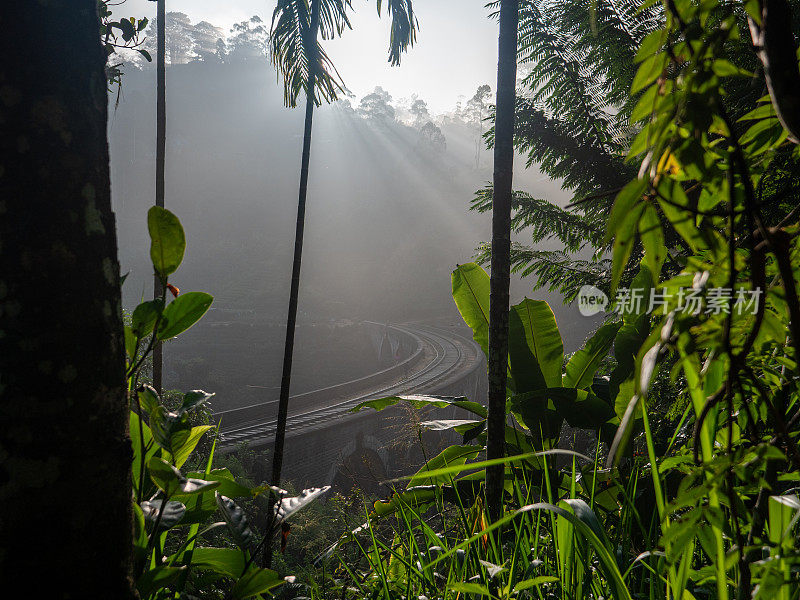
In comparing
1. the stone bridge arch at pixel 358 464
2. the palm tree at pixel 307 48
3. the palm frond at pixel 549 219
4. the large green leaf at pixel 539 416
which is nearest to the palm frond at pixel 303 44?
the palm tree at pixel 307 48

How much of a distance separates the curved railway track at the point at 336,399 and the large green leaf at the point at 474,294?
579cm

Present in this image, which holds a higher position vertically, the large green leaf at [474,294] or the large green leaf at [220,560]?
the large green leaf at [474,294]

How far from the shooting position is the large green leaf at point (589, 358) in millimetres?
2471

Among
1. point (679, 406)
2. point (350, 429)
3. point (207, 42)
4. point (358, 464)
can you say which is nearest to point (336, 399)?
point (350, 429)

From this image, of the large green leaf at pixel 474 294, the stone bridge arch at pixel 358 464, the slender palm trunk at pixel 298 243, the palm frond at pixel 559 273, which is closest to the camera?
the large green leaf at pixel 474 294

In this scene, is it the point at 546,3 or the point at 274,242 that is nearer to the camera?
the point at 546,3

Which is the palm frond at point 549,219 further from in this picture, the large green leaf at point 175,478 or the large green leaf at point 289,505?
the large green leaf at point 175,478

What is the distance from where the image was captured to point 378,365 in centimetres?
2920

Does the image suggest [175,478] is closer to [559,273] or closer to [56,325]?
[56,325]

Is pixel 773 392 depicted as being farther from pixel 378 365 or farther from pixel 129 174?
pixel 129 174

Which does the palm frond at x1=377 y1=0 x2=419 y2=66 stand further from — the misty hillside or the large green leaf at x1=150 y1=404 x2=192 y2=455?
the misty hillside

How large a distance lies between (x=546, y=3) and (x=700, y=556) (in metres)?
4.69

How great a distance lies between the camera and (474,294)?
267 centimetres

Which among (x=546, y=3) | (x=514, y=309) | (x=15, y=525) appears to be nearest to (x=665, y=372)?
(x=514, y=309)
